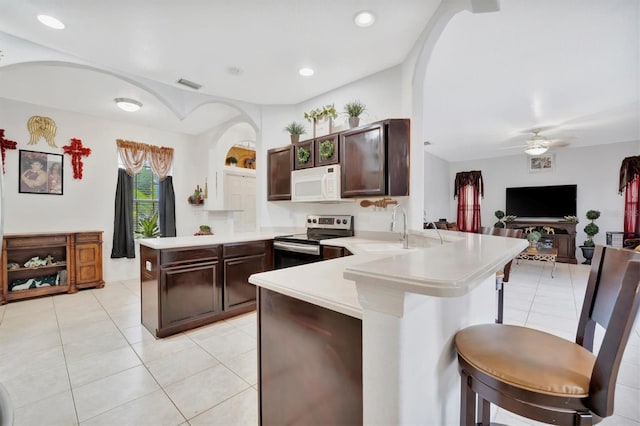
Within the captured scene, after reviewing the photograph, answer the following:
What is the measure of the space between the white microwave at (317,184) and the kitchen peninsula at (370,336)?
5.69 ft

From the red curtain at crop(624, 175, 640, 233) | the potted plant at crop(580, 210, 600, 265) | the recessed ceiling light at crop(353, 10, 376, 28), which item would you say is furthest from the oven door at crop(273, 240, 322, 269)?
the red curtain at crop(624, 175, 640, 233)

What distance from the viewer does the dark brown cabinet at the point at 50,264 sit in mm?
3697

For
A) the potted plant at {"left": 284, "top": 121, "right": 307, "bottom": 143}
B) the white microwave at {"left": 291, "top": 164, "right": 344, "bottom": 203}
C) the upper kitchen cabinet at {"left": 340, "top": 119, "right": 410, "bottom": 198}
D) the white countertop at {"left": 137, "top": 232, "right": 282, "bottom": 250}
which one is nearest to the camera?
the white countertop at {"left": 137, "top": 232, "right": 282, "bottom": 250}

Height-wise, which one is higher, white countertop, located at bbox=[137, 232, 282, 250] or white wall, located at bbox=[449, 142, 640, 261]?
white wall, located at bbox=[449, 142, 640, 261]

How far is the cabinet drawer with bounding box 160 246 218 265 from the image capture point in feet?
8.68

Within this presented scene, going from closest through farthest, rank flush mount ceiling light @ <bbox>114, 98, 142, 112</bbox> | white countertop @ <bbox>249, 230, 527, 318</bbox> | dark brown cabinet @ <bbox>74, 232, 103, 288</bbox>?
white countertop @ <bbox>249, 230, 527, 318</bbox>
flush mount ceiling light @ <bbox>114, 98, 142, 112</bbox>
dark brown cabinet @ <bbox>74, 232, 103, 288</bbox>

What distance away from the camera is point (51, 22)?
7.50 ft

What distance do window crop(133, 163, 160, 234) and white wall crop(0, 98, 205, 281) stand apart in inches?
13.9

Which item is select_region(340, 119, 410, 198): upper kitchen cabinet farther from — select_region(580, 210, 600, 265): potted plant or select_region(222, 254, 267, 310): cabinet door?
select_region(580, 210, 600, 265): potted plant

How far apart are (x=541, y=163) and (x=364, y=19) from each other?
7.21 meters

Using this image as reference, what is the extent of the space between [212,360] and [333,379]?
1643 millimetres

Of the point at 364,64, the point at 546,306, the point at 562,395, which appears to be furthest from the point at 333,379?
the point at 546,306

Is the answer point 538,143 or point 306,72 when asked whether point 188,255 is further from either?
point 538,143

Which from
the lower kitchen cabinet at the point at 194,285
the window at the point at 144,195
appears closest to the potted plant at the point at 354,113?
the lower kitchen cabinet at the point at 194,285
